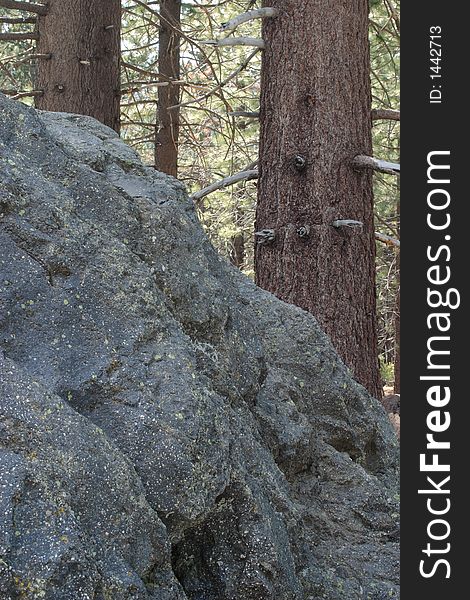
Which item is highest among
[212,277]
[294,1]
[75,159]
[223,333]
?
[294,1]

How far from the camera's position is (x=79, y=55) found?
728cm

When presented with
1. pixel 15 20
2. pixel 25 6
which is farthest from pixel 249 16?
pixel 15 20

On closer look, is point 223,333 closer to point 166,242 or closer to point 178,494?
point 166,242

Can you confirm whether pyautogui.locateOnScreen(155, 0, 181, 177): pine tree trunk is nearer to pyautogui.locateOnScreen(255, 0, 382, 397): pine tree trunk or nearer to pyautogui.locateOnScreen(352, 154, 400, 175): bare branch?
pyautogui.locateOnScreen(255, 0, 382, 397): pine tree trunk

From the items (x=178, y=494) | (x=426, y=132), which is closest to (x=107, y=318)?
(x=178, y=494)

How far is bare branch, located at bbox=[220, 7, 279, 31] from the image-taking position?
223 inches

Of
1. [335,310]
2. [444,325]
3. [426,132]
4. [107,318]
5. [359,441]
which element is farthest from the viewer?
[335,310]

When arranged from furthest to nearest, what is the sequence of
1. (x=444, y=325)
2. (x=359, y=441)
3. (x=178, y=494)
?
(x=359, y=441), (x=444, y=325), (x=178, y=494)

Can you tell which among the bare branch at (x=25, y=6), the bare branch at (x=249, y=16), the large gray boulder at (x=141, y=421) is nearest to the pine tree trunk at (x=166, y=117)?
the bare branch at (x=25, y=6)

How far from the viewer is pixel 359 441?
12.2 ft

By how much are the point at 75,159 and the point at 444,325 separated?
142 centimetres

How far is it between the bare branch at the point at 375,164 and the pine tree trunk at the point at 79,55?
2.54m

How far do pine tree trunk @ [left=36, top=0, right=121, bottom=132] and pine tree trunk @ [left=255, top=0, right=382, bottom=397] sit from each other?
1.94 m

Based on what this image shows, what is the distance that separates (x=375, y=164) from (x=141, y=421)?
12.4 feet
